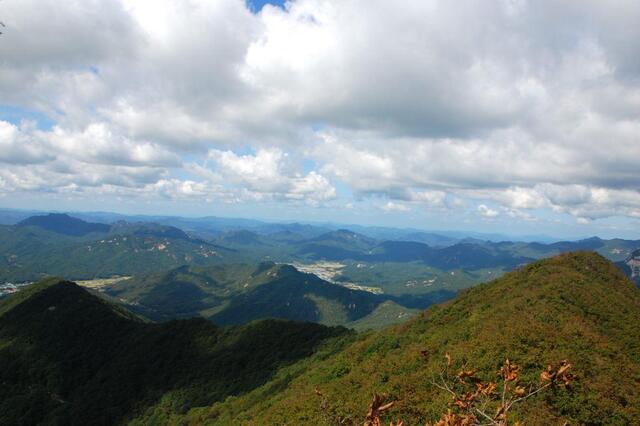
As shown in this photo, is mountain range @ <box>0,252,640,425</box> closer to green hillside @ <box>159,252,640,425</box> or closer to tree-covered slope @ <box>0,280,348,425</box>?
green hillside @ <box>159,252,640,425</box>

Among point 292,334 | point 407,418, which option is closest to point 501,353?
point 407,418

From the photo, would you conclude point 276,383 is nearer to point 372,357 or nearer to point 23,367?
point 372,357

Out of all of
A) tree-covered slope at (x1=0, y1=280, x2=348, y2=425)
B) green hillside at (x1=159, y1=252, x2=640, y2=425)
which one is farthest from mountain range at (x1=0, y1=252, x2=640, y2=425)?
tree-covered slope at (x1=0, y1=280, x2=348, y2=425)

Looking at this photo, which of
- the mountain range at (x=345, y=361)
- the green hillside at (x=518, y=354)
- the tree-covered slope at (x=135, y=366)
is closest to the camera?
the green hillside at (x=518, y=354)

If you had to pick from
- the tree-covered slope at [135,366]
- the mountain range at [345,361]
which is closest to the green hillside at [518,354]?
the mountain range at [345,361]

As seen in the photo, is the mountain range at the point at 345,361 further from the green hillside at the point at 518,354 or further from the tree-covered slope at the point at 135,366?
the tree-covered slope at the point at 135,366

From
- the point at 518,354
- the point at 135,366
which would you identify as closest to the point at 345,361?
the point at 518,354
